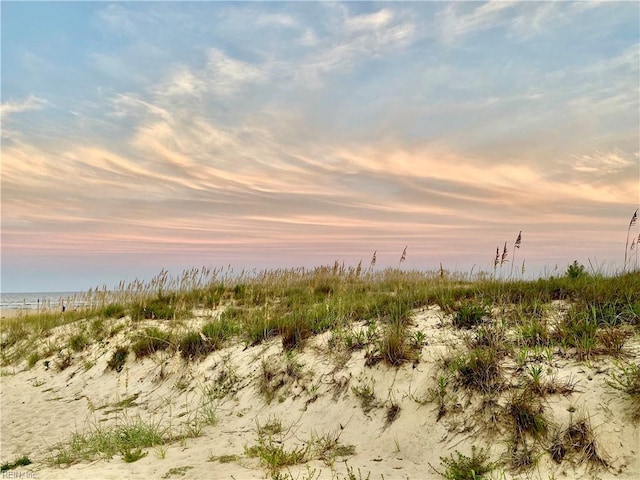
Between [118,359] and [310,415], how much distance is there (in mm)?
5768

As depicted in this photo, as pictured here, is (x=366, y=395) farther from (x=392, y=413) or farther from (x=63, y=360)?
(x=63, y=360)

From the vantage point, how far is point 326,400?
6.29 metres

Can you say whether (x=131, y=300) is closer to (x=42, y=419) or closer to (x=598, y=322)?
(x=42, y=419)

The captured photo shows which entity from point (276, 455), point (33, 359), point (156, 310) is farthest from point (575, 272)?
point (33, 359)

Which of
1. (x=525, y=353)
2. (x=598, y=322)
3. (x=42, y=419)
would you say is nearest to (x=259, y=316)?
(x=42, y=419)

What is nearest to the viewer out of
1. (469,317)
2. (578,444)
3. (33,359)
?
(578,444)

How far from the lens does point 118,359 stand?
9.88 metres

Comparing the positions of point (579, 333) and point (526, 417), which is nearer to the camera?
point (526, 417)

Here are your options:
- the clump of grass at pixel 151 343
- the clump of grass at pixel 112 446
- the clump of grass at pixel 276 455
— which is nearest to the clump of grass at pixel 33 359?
the clump of grass at pixel 151 343

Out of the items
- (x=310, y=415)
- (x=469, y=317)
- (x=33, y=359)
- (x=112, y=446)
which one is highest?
(x=469, y=317)

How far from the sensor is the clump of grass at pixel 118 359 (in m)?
9.77

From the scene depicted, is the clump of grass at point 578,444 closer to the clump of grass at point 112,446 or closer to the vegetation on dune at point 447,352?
the vegetation on dune at point 447,352

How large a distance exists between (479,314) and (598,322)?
1600 mm

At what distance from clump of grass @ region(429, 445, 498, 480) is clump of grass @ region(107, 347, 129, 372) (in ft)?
25.1
